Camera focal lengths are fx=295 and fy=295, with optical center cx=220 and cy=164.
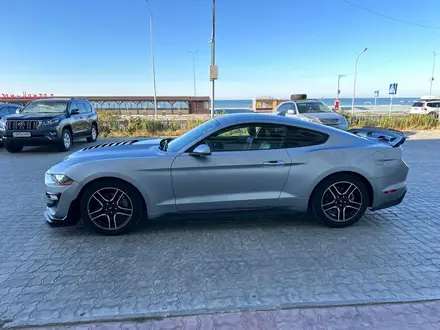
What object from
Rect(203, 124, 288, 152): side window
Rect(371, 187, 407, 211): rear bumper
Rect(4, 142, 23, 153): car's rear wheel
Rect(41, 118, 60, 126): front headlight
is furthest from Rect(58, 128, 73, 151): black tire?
Rect(371, 187, 407, 211): rear bumper

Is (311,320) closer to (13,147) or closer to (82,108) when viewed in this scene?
(13,147)

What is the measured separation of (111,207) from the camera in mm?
3578

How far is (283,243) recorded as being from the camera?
138 inches

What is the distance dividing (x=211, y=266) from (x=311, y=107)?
11.6 metres

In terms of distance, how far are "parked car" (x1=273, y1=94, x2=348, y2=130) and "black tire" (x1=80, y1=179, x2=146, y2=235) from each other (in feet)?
32.2

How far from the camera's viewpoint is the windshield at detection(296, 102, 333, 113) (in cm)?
1302

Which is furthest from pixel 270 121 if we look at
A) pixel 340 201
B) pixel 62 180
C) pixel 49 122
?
pixel 49 122

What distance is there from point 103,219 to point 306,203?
2.55 meters

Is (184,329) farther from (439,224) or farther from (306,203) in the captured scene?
(439,224)

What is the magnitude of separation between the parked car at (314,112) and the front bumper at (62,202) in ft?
33.4

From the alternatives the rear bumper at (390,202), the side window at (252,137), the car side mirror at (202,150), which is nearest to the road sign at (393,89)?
the rear bumper at (390,202)

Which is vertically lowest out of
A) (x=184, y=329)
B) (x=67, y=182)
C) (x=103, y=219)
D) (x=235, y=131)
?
(x=184, y=329)

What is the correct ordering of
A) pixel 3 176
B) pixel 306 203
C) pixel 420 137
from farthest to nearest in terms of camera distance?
pixel 420 137
pixel 3 176
pixel 306 203

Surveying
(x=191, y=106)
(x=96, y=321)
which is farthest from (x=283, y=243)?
(x=191, y=106)
